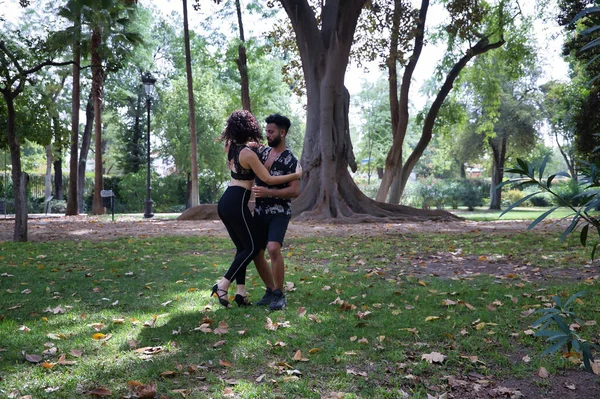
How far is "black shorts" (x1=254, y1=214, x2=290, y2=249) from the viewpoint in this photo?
4.95 meters

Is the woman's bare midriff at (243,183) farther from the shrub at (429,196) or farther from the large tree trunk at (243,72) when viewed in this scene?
the shrub at (429,196)

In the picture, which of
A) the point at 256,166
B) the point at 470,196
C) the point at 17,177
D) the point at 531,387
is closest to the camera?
the point at 531,387

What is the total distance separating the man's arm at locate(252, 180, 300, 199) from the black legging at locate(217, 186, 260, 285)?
193 mm

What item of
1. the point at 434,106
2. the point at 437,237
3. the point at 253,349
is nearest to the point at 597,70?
the point at 434,106

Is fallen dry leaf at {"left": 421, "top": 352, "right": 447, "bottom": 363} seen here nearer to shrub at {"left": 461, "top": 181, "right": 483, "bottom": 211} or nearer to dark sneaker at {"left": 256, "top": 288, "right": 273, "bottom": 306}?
dark sneaker at {"left": 256, "top": 288, "right": 273, "bottom": 306}

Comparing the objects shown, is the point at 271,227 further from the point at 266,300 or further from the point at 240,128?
the point at 240,128

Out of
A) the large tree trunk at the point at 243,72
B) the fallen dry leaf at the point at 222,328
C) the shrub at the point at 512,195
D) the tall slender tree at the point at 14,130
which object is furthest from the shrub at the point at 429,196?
the fallen dry leaf at the point at 222,328

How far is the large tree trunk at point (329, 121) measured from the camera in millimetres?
16578

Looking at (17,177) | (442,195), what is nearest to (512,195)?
(442,195)

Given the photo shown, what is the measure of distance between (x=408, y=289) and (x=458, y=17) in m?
16.6

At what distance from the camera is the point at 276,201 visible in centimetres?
504

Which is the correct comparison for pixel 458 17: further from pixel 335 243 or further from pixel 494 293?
pixel 494 293

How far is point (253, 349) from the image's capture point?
3768 mm

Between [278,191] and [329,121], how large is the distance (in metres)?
12.2
